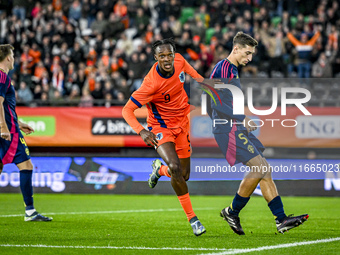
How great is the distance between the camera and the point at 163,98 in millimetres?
7715

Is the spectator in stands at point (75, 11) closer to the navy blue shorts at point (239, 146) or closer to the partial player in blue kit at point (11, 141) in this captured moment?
the partial player in blue kit at point (11, 141)

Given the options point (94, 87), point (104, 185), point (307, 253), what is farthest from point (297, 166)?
point (307, 253)

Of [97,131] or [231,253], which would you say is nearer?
[231,253]

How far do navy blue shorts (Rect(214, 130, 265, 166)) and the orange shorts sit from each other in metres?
0.57

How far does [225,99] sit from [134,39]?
13424 millimetres

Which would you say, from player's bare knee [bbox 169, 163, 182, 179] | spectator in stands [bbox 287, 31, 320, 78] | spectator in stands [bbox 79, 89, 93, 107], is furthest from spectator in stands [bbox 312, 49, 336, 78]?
player's bare knee [bbox 169, 163, 182, 179]

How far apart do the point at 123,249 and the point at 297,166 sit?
397 inches

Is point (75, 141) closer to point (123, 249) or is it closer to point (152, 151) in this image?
point (152, 151)

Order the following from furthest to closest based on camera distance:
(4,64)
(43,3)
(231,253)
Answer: (43,3), (4,64), (231,253)

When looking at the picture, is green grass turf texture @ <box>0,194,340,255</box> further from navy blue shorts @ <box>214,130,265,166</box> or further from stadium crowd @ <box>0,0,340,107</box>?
stadium crowd @ <box>0,0,340,107</box>

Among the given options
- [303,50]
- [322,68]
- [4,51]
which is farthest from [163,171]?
[303,50]

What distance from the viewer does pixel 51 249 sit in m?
6.22

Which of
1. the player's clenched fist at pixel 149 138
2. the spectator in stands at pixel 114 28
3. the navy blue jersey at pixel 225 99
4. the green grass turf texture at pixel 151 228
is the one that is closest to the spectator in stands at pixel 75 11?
the spectator in stands at pixel 114 28

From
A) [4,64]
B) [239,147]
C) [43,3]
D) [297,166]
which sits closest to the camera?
[239,147]
